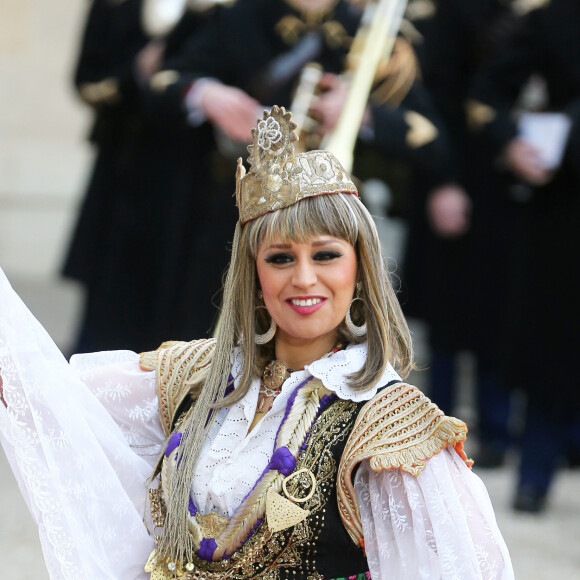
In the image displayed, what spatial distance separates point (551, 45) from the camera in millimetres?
5242

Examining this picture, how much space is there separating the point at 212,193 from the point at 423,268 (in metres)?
1.16

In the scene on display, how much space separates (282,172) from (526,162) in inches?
110

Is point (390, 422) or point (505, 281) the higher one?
point (390, 422)

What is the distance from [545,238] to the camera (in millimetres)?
5262

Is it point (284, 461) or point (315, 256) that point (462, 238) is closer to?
point (315, 256)

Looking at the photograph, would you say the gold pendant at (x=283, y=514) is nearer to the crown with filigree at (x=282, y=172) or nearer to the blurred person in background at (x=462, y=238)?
the crown with filigree at (x=282, y=172)

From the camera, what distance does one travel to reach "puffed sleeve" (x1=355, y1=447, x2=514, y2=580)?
8.03ft

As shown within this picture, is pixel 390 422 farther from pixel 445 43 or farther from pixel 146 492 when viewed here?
pixel 445 43

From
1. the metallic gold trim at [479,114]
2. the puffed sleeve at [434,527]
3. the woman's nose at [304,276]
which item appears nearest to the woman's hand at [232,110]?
the metallic gold trim at [479,114]

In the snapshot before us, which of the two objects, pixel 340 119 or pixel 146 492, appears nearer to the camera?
pixel 146 492

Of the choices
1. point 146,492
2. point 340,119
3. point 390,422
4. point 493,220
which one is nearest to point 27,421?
point 146,492

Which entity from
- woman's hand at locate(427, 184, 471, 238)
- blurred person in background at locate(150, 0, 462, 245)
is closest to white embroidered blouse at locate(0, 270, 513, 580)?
blurred person in background at locate(150, 0, 462, 245)

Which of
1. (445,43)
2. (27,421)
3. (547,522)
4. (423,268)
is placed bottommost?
(547,522)

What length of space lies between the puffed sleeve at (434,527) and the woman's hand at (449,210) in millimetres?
3424
